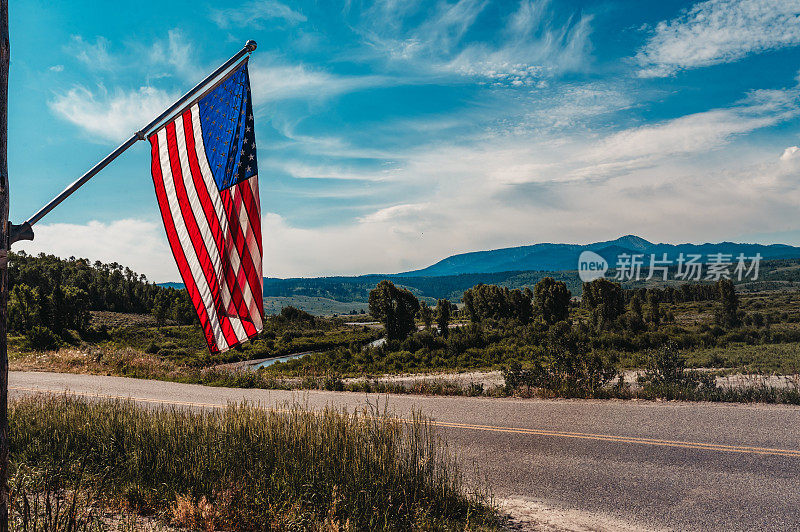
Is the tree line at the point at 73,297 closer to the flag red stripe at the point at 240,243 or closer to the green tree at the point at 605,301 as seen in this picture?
the flag red stripe at the point at 240,243

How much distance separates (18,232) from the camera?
157 inches

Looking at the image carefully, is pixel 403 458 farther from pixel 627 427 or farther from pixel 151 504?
pixel 627 427

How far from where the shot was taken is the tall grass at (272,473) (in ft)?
18.2

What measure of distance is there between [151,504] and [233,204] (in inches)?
153

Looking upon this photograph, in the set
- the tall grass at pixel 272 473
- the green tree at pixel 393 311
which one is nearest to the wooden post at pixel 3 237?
the tall grass at pixel 272 473

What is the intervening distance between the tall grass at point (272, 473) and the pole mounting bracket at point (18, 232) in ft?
10.6

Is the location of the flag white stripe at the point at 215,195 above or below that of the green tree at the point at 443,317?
above

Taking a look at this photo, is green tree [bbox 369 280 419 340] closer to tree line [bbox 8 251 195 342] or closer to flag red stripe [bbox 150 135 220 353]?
tree line [bbox 8 251 195 342]

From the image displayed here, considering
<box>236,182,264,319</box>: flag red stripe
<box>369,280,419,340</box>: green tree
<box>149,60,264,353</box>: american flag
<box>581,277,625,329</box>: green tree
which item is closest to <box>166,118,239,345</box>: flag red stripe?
<box>149,60,264,353</box>: american flag

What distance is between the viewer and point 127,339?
66750 millimetres

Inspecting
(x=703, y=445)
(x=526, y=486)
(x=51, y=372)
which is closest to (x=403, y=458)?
(x=526, y=486)

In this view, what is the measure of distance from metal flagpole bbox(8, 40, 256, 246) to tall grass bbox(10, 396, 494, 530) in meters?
3.29

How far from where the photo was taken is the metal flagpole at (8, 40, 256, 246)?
403 centimetres

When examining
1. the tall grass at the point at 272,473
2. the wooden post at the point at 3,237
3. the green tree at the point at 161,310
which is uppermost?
the wooden post at the point at 3,237
